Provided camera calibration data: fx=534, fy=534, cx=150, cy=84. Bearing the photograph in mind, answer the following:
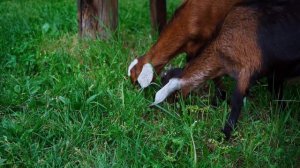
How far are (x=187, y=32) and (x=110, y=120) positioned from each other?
3.19ft

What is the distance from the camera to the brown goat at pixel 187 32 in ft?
13.7

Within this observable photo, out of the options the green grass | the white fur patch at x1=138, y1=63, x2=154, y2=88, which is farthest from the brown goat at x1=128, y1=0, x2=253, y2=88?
the green grass

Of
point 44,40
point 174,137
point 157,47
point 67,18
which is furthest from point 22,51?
point 174,137

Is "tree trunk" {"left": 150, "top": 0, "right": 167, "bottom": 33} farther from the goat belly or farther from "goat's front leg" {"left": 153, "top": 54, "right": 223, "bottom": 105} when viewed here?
the goat belly

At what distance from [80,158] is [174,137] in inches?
25.0

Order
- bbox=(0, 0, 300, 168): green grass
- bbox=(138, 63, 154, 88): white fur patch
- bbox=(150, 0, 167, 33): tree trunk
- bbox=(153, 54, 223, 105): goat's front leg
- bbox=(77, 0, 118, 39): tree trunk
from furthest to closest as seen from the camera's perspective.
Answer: bbox=(150, 0, 167, 33): tree trunk, bbox=(77, 0, 118, 39): tree trunk, bbox=(138, 63, 154, 88): white fur patch, bbox=(153, 54, 223, 105): goat's front leg, bbox=(0, 0, 300, 168): green grass

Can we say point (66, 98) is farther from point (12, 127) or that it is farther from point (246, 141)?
point (246, 141)

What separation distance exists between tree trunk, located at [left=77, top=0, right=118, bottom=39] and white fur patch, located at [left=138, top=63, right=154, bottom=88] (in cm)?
110

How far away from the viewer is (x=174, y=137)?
11.6 ft

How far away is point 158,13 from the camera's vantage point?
17.1ft

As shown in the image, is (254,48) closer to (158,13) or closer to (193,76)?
(193,76)

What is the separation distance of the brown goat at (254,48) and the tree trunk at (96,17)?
1573 mm

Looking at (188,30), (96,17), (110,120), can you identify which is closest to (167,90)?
(110,120)

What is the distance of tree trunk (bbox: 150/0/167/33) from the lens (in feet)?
17.0
